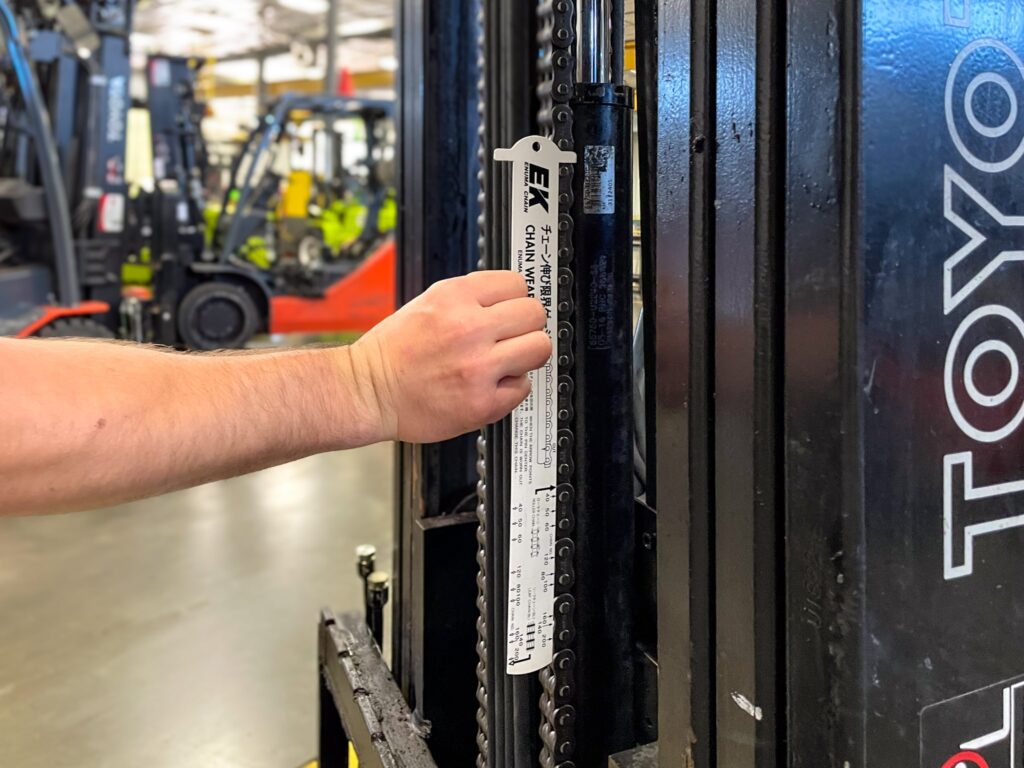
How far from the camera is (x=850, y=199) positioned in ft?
2.23

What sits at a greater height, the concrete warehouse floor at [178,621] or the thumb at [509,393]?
the thumb at [509,393]

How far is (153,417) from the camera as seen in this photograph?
2.93ft

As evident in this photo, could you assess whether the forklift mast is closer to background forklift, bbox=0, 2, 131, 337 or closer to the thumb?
the thumb

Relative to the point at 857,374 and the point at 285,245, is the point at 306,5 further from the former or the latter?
the point at 857,374

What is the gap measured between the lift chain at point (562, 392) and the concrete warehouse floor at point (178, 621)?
1468 millimetres

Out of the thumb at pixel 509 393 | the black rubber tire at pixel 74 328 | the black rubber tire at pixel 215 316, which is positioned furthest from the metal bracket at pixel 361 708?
the black rubber tire at pixel 215 316

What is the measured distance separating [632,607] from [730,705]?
45 centimetres

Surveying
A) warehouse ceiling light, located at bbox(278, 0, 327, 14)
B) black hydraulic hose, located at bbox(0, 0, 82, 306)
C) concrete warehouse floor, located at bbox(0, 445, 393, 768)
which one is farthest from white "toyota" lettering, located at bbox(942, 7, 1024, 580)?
warehouse ceiling light, located at bbox(278, 0, 327, 14)

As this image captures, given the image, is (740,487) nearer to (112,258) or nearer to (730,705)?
(730,705)

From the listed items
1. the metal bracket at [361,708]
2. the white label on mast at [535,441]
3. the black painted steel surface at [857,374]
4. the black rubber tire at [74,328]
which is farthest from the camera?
the black rubber tire at [74,328]

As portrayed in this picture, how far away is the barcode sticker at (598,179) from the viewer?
112 centimetres

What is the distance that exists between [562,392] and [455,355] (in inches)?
8.4

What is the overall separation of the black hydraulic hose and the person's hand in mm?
5652

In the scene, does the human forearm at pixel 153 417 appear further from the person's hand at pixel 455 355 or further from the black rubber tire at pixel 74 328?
the black rubber tire at pixel 74 328
